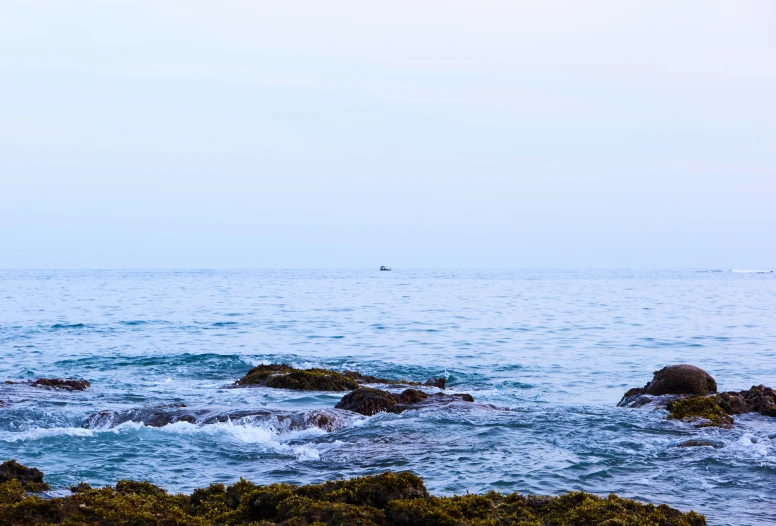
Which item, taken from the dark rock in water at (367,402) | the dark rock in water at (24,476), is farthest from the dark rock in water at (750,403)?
the dark rock in water at (24,476)

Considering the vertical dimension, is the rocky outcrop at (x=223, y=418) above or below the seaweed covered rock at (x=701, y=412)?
below

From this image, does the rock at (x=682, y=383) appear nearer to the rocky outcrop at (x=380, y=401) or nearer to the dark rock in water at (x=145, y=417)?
the rocky outcrop at (x=380, y=401)

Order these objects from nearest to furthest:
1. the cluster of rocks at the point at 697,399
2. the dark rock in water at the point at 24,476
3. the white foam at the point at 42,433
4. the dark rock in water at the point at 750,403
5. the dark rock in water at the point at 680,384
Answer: the dark rock in water at the point at 24,476 → the white foam at the point at 42,433 → the cluster of rocks at the point at 697,399 → the dark rock in water at the point at 750,403 → the dark rock in water at the point at 680,384

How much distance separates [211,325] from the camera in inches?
1582

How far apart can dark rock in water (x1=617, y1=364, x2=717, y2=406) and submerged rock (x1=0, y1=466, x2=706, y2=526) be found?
378 inches

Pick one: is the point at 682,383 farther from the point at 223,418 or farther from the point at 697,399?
the point at 223,418

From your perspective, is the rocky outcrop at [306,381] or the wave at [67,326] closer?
the rocky outcrop at [306,381]

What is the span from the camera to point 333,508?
6801 mm

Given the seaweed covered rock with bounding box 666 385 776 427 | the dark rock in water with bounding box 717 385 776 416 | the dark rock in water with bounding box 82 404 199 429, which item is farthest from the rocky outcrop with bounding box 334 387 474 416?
the dark rock in water with bounding box 717 385 776 416

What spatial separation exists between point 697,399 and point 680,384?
7.17 feet

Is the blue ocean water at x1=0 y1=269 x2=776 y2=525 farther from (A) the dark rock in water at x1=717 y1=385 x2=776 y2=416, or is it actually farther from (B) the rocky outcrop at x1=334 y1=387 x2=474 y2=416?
(B) the rocky outcrop at x1=334 y1=387 x2=474 y2=416

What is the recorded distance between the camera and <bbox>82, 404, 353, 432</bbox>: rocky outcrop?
13.2m

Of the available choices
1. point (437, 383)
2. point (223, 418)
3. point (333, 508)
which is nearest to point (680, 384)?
point (437, 383)

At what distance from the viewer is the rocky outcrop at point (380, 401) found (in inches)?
579
